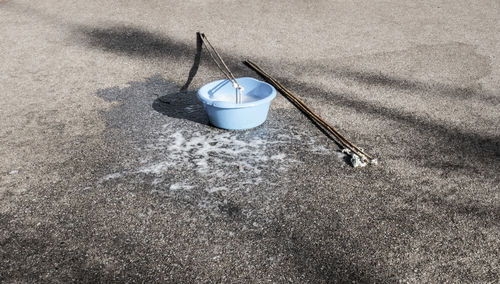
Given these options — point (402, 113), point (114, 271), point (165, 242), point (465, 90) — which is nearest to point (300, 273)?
point (165, 242)

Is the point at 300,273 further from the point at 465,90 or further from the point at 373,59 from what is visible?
the point at 373,59

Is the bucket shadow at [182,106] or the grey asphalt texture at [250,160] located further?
the bucket shadow at [182,106]

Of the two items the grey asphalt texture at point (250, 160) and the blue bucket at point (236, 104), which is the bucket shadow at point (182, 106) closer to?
the grey asphalt texture at point (250, 160)

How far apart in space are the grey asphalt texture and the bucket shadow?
0.02 metres

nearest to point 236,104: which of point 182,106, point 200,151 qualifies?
point 200,151

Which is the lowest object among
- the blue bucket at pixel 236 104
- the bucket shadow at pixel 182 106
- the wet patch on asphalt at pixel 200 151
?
the wet patch on asphalt at pixel 200 151

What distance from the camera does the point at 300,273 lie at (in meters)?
2.04

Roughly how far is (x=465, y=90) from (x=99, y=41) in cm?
356

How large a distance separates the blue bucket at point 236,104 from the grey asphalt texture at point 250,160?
99mm

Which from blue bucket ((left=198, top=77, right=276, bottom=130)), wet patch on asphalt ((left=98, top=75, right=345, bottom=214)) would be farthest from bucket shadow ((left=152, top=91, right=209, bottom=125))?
blue bucket ((left=198, top=77, right=276, bottom=130))

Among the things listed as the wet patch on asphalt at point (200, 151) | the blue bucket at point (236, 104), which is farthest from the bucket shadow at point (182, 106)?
the blue bucket at point (236, 104)

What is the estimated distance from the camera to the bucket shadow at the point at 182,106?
3.40 meters

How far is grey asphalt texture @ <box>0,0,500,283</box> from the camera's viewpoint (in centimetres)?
214

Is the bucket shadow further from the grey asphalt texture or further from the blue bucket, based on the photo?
the blue bucket
